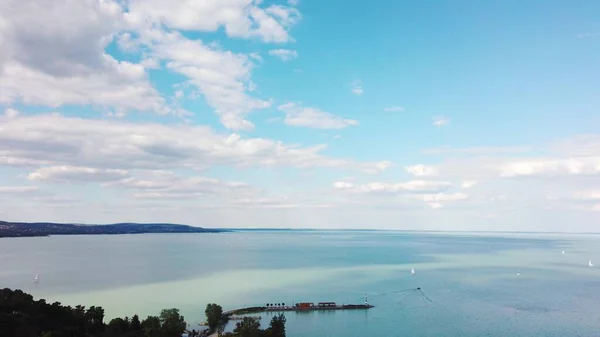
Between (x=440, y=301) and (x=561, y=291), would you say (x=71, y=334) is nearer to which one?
(x=440, y=301)

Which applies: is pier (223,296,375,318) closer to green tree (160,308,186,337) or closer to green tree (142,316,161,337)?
green tree (160,308,186,337)

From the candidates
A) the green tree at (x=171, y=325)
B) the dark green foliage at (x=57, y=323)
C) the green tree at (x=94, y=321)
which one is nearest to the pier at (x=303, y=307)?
the green tree at (x=171, y=325)

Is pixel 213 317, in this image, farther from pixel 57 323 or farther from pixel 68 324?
pixel 57 323

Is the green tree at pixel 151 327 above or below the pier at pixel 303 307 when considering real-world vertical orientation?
above

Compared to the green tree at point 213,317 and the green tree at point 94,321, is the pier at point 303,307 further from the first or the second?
the green tree at point 94,321

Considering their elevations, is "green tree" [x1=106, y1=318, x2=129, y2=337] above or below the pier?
above

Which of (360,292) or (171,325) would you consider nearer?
(171,325)

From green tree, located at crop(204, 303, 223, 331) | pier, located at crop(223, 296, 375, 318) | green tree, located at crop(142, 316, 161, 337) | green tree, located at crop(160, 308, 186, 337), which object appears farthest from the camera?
pier, located at crop(223, 296, 375, 318)

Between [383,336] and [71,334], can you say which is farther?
[383,336]

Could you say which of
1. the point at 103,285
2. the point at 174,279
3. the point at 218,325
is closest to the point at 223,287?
the point at 174,279

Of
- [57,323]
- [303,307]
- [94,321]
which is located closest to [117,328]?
[57,323]

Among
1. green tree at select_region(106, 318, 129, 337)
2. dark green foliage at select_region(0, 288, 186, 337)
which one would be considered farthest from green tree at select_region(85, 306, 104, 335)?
green tree at select_region(106, 318, 129, 337)
